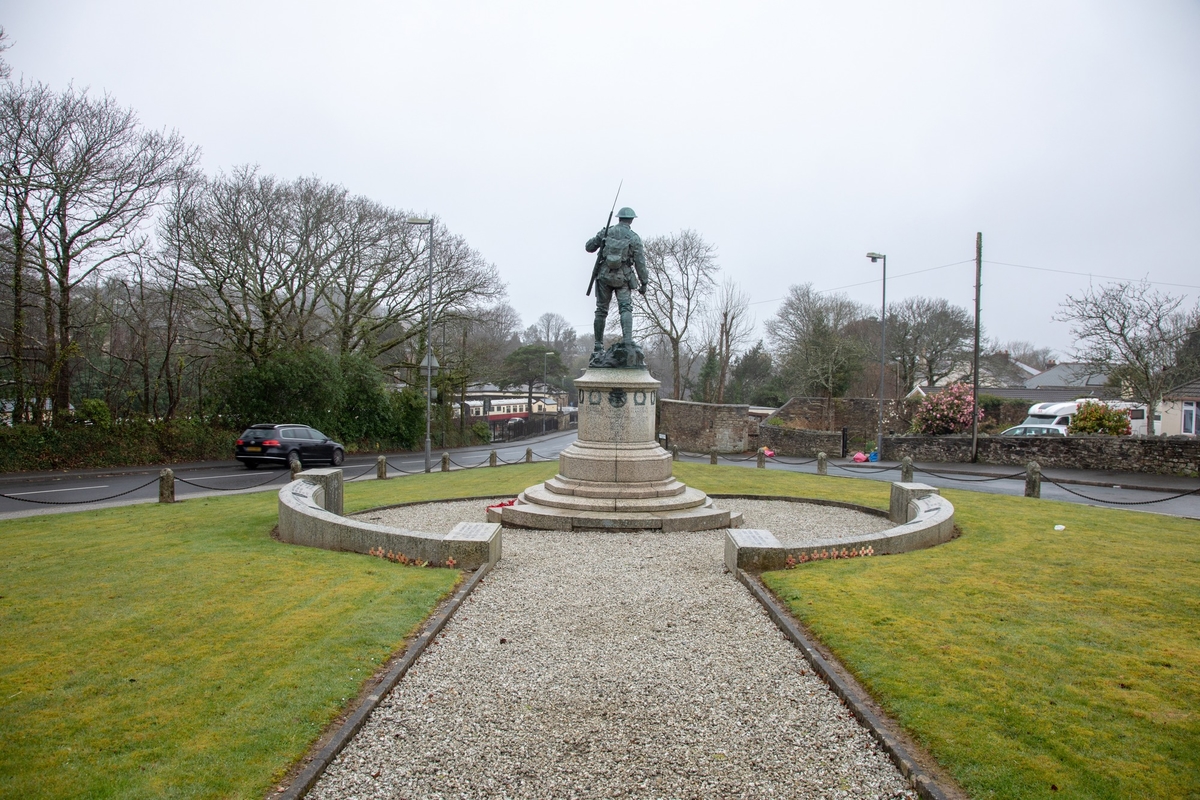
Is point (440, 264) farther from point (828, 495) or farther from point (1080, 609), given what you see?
point (1080, 609)

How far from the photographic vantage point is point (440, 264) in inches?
1307

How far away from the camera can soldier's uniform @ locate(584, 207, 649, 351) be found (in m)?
12.5

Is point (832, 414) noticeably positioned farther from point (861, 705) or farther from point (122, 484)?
point (861, 705)

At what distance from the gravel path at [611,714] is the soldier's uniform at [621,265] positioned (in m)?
6.51

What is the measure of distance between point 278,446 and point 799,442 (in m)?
23.9

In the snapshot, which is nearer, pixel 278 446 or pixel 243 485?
pixel 243 485

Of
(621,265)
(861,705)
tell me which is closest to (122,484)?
(621,265)

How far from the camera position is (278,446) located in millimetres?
22141

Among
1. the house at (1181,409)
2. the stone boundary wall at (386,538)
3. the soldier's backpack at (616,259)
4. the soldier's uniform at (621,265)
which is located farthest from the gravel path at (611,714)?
the house at (1181,409)

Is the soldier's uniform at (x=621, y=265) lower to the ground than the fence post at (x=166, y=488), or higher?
higher

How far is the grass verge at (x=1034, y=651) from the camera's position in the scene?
150 inches

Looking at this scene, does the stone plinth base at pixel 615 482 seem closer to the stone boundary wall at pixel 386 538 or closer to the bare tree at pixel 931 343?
the stone boundary wall at pixel 386 538

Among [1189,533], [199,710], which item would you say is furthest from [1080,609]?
[199,710]

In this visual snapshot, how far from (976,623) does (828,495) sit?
9.38 m
